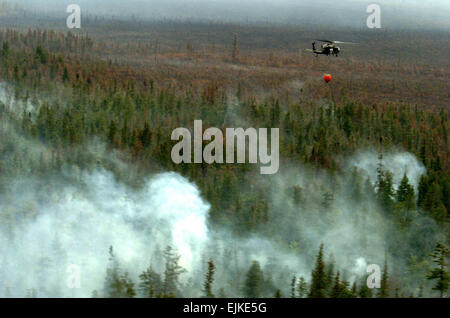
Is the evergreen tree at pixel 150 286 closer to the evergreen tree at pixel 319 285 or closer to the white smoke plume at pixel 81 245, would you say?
the white smoke plume at pixel 81 245

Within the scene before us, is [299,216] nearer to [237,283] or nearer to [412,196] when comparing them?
[412,196]

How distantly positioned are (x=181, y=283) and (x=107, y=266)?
26.5 m

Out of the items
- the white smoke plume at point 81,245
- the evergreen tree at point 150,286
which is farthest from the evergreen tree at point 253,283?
the white smoke plume at point 81,245

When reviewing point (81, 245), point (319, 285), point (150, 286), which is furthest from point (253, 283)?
point (81, 245)

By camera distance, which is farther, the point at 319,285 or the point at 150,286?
the point at 150,286

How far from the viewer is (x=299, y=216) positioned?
198 metres

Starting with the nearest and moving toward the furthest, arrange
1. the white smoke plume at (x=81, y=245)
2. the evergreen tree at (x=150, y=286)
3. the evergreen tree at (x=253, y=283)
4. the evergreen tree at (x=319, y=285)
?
the evergreen tree at (x=319, y=285) → the evergreen tree at (x=150, y=286) → the evergreen tree at (x=253, y=283) → the white smoke plume at (x=81, y=245)

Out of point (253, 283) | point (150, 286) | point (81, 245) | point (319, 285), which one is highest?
point (319, 285)

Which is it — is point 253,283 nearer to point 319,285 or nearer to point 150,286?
point 319,285

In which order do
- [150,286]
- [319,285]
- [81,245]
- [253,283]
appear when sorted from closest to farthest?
[319,285] < [150,286] < [253,283] < [81,245]

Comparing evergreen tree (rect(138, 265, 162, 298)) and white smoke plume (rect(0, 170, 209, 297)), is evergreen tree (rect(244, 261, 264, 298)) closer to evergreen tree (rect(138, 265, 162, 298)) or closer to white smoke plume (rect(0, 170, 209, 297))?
evergreen tree (rect(138, 265, 162, 298))

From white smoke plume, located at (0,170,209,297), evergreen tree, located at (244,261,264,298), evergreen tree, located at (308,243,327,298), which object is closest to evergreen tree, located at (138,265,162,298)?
white smoke plume, located at (0,170,209,297)
